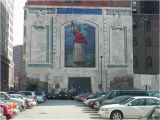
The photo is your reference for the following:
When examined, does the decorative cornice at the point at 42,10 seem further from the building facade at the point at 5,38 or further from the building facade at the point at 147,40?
the building facade at the point at 5,38

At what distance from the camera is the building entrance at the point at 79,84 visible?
291 feet

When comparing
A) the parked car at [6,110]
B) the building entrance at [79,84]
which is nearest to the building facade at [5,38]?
the building entrance at [79,84]

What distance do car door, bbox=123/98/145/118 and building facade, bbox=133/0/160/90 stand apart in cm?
7205

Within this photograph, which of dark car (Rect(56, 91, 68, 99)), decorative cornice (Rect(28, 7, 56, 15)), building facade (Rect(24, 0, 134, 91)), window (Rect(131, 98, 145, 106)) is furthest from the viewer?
decorative cornice (Rect(28, 7, 56, 15))

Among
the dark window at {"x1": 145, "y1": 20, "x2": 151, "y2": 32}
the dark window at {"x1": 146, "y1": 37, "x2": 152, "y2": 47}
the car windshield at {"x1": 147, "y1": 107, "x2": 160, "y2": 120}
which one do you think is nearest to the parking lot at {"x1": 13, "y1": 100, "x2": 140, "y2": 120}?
the car windshield at {"x1": 147, "y1": 107, "x2": 160, "y2": 120}

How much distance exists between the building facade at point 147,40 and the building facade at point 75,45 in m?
8.95

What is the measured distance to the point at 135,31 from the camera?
3959 inches

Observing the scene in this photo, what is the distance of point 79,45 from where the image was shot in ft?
290

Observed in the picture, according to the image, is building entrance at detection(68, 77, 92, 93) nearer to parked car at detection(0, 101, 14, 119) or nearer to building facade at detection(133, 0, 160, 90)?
building facade at detection(133, 0, 160, 90)

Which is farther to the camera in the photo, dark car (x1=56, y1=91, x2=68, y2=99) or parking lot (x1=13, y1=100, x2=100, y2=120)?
dark car (x1=56, y1=91, x2=68, y2=99)

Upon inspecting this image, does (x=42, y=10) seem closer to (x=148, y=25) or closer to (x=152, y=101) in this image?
(x=148, y=25)

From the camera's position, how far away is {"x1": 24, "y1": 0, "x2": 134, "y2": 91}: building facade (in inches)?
3469

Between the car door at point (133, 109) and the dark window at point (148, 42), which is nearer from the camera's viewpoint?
the car door at point (133, 109)

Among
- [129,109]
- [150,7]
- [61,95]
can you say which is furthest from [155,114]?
[150,7]
